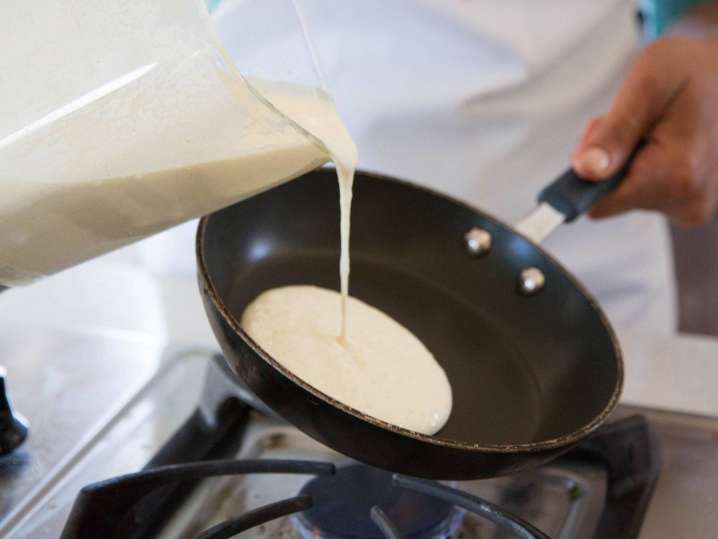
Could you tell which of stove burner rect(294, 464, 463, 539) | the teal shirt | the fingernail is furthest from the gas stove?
the teal shirt

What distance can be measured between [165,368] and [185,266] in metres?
0.33

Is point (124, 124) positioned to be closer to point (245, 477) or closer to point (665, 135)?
point (245, 477)

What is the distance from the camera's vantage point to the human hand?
879 mm

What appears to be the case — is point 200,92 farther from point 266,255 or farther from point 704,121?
point 704,121

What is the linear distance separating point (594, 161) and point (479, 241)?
5.4 inches

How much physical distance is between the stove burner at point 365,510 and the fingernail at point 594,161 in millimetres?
360

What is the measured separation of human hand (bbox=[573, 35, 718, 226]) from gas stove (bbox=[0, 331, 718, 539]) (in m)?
0.27

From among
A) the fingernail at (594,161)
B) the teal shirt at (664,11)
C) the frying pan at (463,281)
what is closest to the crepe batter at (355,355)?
the frying pan at (463,281)

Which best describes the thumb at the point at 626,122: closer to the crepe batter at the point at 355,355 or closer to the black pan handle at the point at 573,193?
the black pan handle at the point at 573,193

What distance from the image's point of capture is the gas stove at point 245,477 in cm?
60

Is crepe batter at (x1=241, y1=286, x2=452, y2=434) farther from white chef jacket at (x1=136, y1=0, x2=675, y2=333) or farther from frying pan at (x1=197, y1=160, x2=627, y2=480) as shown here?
white chef jacket at (x1=136, y1=0, x2=675, y2=333)

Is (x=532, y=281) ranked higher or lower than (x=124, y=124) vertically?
lower

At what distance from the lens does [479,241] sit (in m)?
0.82

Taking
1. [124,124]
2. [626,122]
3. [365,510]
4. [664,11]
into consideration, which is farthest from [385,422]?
[664,11]
